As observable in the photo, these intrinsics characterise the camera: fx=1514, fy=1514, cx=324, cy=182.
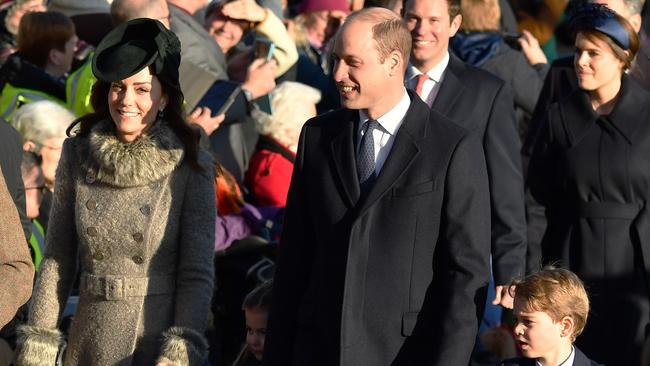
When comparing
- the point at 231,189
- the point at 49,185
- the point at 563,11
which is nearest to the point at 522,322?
the point at 231,189

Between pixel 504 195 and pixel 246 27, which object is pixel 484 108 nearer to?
pixel 504 195

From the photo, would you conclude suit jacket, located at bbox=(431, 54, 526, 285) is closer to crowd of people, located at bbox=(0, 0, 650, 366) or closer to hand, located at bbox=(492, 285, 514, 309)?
crowd of people, located at bbox=(0, 0, 650, 366)

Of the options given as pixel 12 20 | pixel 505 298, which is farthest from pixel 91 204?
pixel 12 20

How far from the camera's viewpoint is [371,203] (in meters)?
5.41

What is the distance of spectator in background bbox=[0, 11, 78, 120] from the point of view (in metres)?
9.29

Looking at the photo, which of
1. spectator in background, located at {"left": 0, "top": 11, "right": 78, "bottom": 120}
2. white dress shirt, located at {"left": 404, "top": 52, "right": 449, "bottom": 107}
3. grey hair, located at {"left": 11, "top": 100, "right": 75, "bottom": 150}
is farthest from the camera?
spectator in background, located at {"left": 0, "top": 11, "right": 78, "bottom": 120}

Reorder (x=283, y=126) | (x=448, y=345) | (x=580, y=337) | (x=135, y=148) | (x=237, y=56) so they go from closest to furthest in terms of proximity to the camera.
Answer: (x=448, y=345) < (x=135, y=148) < (x=580, y=337) < (x=283, y=126) < (x=237, y=56)

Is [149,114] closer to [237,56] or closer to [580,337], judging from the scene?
[580,337]

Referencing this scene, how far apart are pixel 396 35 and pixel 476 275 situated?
95 centimetres

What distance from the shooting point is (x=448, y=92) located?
711 centimetres

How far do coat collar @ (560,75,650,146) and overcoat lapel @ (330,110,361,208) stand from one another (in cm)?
226

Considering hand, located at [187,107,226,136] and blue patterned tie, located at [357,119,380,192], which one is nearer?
blue patterned tie, located at [357,119,380,192]

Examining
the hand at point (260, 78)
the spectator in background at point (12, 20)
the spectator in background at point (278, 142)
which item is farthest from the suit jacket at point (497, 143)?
the spectator in background at point (12, 20)

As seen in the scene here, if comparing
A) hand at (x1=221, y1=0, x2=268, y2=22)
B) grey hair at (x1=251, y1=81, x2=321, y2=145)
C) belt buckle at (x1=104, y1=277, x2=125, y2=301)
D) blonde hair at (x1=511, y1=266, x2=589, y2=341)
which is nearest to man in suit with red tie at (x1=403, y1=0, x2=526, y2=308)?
blonde hair at (x1=511, y1=266, x2=589, y2=341)
